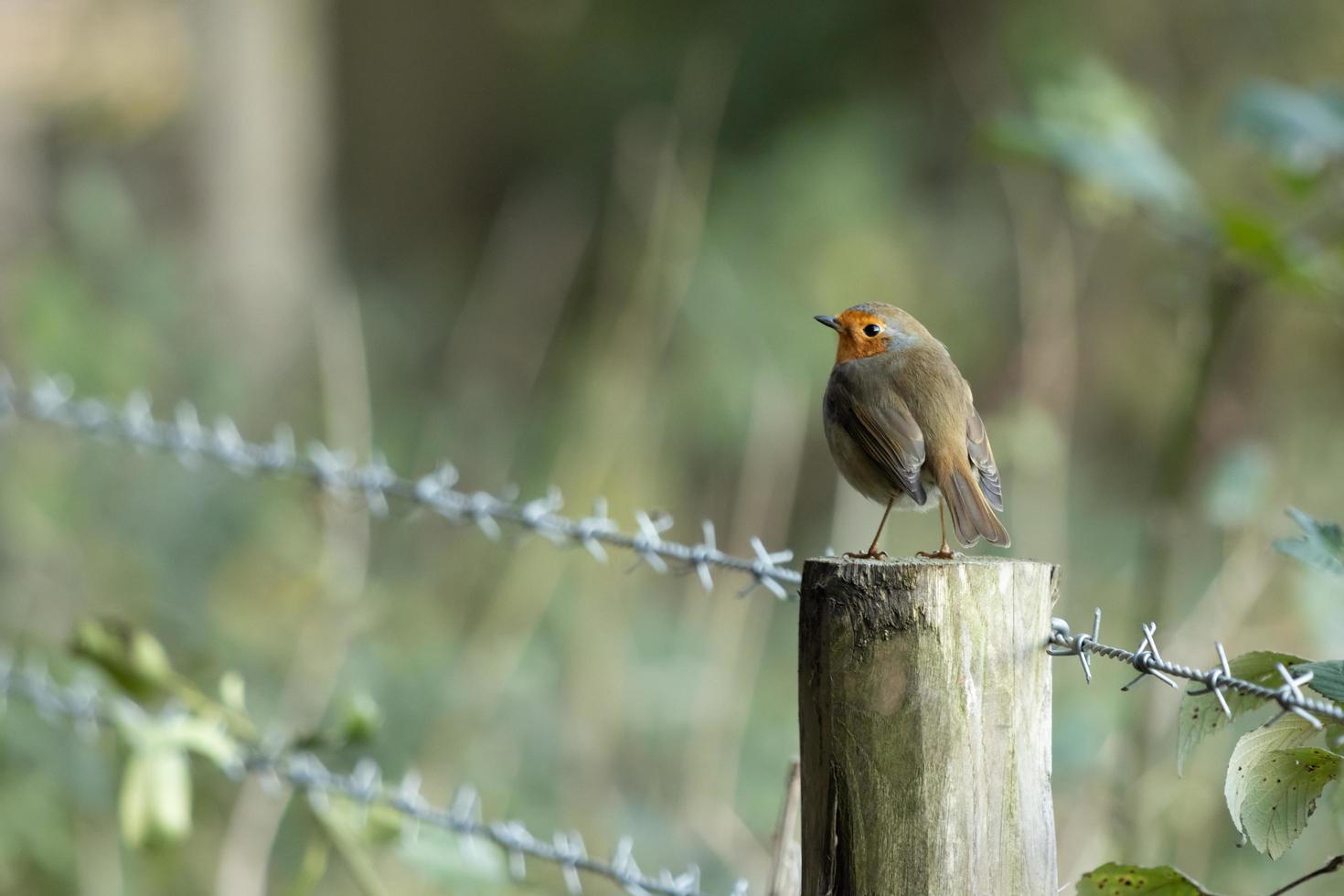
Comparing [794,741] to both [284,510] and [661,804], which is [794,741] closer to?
[661,804]

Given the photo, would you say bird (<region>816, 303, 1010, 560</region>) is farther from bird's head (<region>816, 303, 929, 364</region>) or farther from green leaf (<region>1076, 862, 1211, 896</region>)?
green leaf (<region>1076, 862, 1211, 896</region>)

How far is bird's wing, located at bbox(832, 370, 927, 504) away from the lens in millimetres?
1767

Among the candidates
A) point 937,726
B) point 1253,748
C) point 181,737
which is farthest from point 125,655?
point 1253,748

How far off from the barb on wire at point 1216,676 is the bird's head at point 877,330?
2.27 feet

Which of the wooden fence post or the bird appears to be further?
the bird

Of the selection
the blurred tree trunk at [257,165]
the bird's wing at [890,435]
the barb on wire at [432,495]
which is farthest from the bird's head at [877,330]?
the blurred tree trunk at [257,165]

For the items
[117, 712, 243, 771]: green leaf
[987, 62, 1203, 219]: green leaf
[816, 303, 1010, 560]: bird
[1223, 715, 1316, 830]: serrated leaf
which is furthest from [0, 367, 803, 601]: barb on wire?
[987, 62, 1203, 219]: green leaf

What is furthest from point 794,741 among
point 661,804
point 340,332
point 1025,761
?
point 1025,761

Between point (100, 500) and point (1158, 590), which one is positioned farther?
point (100, 500)

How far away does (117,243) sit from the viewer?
5383mm

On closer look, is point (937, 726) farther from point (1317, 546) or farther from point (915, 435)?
point (915, 435)

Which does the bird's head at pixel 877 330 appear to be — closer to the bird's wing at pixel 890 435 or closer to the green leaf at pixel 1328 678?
the bird's wing at pixel 890 435

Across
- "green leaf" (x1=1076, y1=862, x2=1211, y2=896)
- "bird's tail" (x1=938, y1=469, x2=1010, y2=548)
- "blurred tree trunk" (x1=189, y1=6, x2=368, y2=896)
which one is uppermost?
"blurred tree trunk" (x1=189, y1=6, x2=368, y2=896)

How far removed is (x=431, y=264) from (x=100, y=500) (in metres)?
5.82
